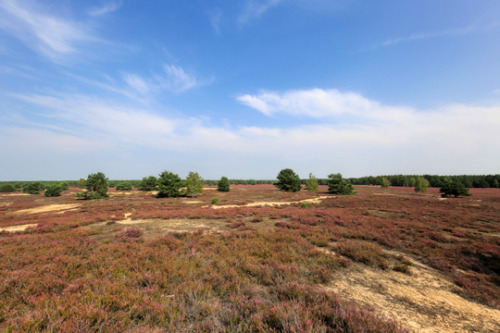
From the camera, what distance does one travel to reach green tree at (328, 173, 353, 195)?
151ft

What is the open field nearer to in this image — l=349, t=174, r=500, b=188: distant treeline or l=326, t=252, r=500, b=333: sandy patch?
l=326, t=252, r=500, b=333: sandy patch

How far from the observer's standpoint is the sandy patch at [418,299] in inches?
147

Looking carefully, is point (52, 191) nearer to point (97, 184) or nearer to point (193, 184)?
point (97, 184)

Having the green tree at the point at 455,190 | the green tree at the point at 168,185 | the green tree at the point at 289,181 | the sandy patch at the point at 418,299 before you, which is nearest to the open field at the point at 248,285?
the sandy patch at the point at 418,299

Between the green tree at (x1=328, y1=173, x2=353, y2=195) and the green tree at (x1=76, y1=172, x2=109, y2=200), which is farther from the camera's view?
the green tree at (x1=328, y1=173, x2=353, y2=195)

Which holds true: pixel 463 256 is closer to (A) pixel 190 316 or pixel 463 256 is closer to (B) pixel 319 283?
(B) pixel 319 283

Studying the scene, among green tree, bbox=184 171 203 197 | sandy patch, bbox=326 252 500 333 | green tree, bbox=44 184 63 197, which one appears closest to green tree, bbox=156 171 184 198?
green tree, bbox=184 171 203 197

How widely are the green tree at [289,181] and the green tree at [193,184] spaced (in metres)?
25.5

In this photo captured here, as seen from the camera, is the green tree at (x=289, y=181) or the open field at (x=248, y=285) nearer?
the open field at (x=248, y=285)

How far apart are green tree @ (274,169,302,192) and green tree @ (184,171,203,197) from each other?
25518mm

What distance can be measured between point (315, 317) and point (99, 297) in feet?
15.7

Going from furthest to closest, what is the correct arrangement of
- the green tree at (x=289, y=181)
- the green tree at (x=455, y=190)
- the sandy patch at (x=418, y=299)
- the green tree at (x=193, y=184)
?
the green tree at (x=289, y=181) < the green tree at (x=193, y=184) < the green tree at (x=455, y=190) < the sandy patch at (x=418, y=299)

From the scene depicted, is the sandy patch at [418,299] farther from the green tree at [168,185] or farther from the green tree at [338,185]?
the green tree at [338,185]

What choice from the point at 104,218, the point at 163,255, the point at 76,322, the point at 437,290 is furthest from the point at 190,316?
the point at 104,218
